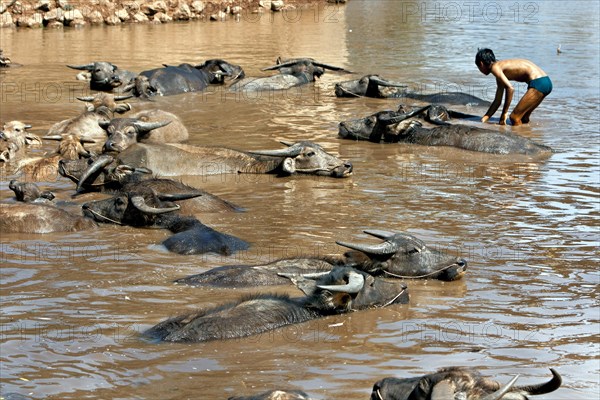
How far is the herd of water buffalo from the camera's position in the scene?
5.39 meters

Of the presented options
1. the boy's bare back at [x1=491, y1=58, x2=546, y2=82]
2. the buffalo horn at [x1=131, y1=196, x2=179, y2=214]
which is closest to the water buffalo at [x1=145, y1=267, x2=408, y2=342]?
the buffalo horn at [x1=131, y1=196, x2=179, y2=214]

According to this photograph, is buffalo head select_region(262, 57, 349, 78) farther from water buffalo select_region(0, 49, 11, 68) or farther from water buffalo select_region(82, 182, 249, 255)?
water buffalo select_region(82, 182, 249, 255)

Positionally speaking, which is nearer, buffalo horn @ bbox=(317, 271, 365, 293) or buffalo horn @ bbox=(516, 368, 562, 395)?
buffalo horn @ bbox=(516, 368, 562, 395)

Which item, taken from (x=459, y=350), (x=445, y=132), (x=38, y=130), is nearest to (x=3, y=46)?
(x=38, y=130)

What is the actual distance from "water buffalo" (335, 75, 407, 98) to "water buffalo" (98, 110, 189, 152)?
150 inches

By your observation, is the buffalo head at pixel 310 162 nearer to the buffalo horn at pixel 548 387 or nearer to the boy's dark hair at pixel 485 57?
the boy's dark hair at pixel 485 57

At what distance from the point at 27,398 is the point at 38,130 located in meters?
7.79

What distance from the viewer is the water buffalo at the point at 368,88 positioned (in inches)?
576

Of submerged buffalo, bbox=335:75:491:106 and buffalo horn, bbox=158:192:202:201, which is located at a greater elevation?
submerged buffalo, bbox=335:75:491:106

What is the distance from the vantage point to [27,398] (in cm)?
Result: 458

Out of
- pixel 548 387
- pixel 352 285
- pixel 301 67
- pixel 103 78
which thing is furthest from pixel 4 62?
pixel 548 387

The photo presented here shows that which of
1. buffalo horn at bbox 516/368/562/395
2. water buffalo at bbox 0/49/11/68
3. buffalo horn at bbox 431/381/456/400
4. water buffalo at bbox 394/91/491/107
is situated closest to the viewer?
buffalo horn at bbox 516/368/562/395

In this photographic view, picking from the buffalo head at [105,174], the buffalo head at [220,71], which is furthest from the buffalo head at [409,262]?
the buffalo head at [220,71]

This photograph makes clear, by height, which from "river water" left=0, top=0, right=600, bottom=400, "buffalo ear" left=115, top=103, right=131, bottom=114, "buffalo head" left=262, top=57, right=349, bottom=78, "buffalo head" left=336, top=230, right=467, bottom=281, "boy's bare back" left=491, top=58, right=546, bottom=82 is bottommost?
"river water" left=0, top=0, right=600, bottom=400
